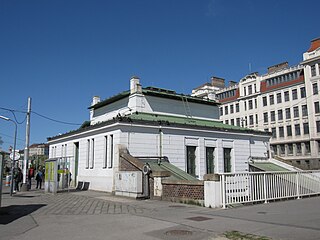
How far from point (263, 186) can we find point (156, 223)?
23.2 feet

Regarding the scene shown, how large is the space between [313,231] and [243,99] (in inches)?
2613

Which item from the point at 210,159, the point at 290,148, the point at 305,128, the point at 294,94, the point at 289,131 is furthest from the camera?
the point at 289,131

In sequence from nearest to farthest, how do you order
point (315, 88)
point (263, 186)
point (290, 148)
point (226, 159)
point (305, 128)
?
1. point (263, 186)
2. point (226, 159)
3. point (315, 88)
4. point (305, 128)
5. point (290, 148)

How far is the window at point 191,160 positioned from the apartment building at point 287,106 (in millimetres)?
32074

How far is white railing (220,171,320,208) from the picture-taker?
42.6ft

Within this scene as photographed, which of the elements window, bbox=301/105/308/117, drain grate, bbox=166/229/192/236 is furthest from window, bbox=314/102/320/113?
drain grate, bbox=166/229/192/236

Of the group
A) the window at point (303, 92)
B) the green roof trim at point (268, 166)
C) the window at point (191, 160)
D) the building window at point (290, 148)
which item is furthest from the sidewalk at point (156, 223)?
the building window at point (290, 148)

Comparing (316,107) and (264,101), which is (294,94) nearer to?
(316,107)

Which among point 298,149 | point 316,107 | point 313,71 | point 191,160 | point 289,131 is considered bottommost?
point 191,160

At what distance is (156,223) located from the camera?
9508 millimetres

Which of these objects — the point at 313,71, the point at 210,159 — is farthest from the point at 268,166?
the point at 313,71

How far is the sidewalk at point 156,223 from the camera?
7914 mm

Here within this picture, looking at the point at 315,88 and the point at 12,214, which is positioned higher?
the point at 315,88

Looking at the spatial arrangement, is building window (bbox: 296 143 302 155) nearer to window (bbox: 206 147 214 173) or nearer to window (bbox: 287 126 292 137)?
window (bbox: 287 126 292 137)
